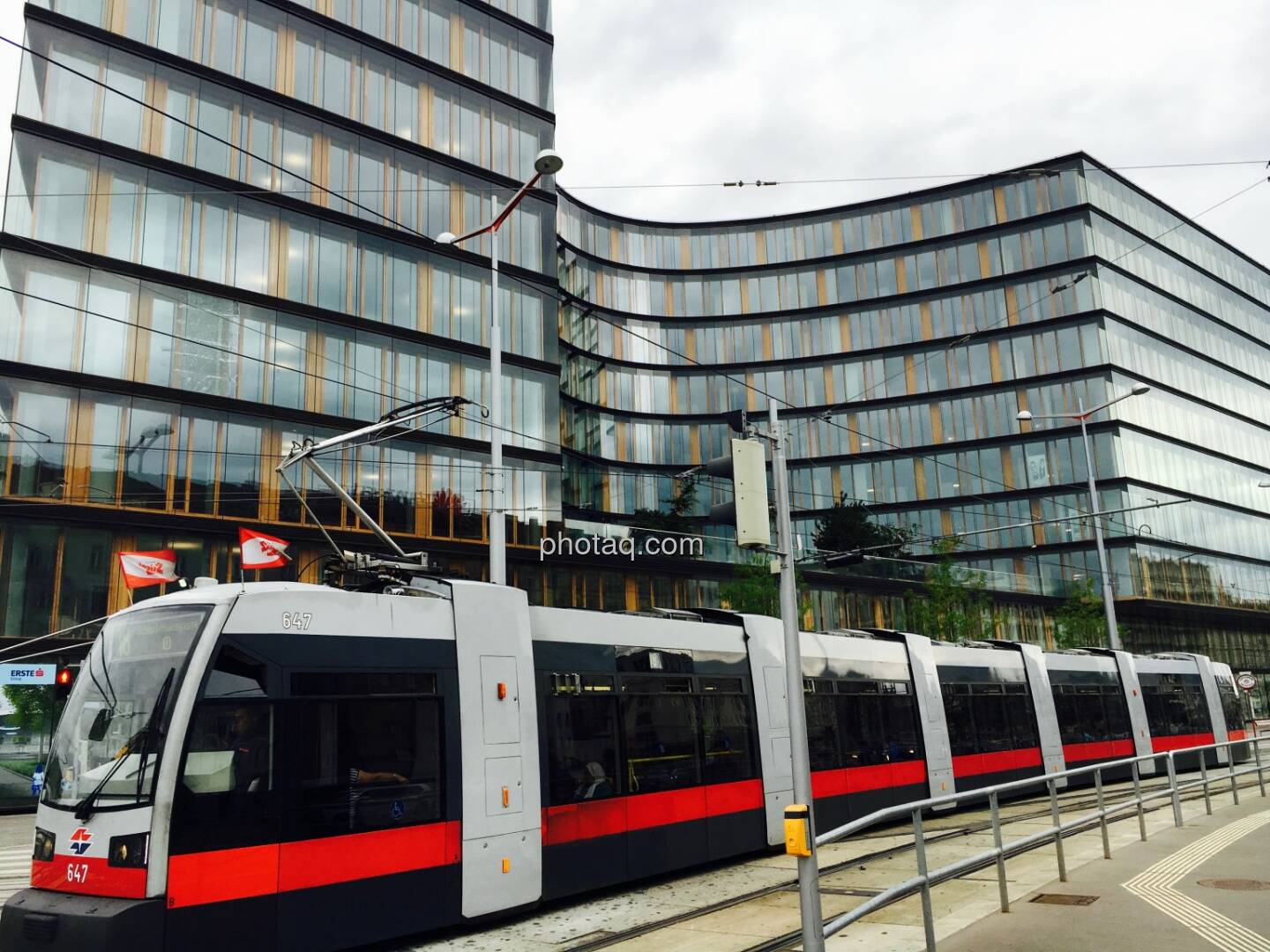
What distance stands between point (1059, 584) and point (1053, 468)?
8538mm

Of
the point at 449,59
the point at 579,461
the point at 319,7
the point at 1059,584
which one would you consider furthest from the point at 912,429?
the point at 319,7

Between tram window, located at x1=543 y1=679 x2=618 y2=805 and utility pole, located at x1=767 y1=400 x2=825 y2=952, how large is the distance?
4165mm

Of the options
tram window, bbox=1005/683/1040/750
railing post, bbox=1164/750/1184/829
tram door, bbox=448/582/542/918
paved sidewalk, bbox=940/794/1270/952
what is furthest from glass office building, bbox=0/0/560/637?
paved sidewalk, bbox=940/794/1270/952

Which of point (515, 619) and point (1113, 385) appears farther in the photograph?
point (1113, 385)

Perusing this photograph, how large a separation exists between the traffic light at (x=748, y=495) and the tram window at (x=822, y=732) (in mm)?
8391

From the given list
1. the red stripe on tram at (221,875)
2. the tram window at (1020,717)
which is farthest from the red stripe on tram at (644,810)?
the tram window at (1020,717)

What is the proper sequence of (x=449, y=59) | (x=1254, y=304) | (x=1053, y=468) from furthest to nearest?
1. (x=1254, y=304)
2. (x=1053, y=468)
3. (x=449, y=59)

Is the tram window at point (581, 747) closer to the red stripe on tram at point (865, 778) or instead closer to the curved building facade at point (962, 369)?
the red stripe on tram at point (865, 778)

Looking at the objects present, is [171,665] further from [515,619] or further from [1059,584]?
[1059,584]

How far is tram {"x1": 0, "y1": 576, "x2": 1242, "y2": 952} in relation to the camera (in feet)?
27.1

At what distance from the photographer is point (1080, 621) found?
4869cm

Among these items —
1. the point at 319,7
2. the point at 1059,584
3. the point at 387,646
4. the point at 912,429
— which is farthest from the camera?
the point at 912,429

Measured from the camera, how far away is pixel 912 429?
67.9m

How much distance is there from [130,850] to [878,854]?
987 cm
